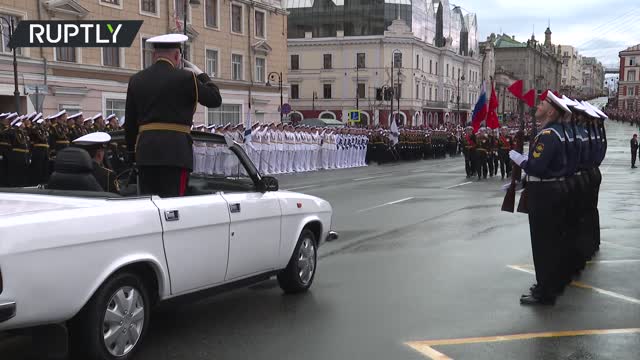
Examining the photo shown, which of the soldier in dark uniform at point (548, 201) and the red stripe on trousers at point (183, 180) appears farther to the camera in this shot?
the soldier in dark uniform at point (548, 201)

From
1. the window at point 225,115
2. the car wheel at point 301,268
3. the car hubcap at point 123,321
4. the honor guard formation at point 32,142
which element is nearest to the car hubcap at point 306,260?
the car wheel at point 301,268

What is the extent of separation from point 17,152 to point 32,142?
785 millimetres

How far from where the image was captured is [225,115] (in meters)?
45.4

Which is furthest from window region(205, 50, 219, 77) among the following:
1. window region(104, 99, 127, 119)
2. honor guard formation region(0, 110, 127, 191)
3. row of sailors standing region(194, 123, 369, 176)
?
honor guard formation region(0, 110, 127, 191)

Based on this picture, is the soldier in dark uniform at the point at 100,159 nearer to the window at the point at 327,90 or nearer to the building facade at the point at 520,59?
the window at the point at 327,90

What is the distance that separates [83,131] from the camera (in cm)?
1852

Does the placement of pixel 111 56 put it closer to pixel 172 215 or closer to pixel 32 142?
pixel 32 142

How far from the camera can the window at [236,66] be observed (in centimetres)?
4569

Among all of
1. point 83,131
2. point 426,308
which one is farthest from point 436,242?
point 83,131

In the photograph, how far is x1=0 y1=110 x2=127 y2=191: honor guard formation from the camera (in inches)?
677

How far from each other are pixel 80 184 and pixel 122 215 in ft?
3.11

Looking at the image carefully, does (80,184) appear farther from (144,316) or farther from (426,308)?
(426,308)

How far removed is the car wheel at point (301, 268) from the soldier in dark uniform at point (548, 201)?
2029 mm

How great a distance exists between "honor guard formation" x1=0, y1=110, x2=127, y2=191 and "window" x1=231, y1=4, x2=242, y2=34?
27.5 metres
